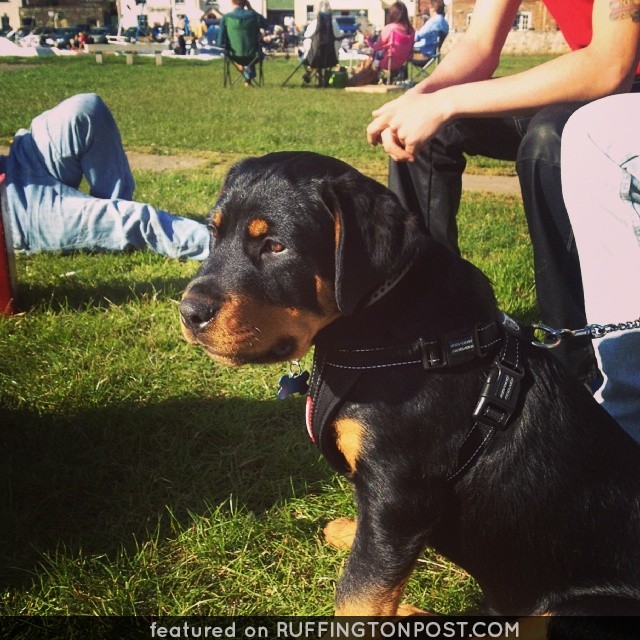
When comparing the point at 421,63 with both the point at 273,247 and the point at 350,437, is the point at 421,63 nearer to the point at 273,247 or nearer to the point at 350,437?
the point at 273,247

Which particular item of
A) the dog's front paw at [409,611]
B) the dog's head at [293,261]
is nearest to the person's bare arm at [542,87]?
the dog's head at [293,261]

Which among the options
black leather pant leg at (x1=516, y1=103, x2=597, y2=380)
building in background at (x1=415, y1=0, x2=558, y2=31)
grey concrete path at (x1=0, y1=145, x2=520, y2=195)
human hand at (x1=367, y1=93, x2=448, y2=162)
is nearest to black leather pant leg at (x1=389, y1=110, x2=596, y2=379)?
black leather pant leg at (x1=516, y1=103, x2=597, y2=380)

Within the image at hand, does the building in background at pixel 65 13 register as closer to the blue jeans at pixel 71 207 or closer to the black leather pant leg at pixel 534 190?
the blue jeans at pixel 71 207

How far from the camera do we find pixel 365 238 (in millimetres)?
2113

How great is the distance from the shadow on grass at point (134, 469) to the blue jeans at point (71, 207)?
2313mm

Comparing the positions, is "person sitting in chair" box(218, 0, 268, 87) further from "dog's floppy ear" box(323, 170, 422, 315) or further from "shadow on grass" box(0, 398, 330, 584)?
"dog's floppy ear" box(323, 170, 422, 315)

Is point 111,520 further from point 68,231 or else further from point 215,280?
point 68,231

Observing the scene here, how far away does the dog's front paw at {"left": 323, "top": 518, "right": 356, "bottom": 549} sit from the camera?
2758mm

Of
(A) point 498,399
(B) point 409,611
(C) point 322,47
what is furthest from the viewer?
(C) point 322,47

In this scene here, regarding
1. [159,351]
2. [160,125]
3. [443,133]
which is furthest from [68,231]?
[160,125]

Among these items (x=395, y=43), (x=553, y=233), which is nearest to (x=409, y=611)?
(x=553, y=233)

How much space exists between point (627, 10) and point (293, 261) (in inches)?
66.1

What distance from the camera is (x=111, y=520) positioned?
2.83 meters

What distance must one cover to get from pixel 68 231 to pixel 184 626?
3974mm
